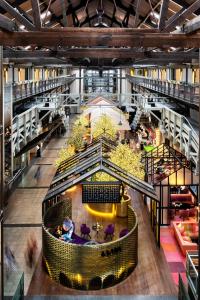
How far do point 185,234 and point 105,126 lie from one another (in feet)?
29.1

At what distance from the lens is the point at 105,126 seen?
22.0 meters

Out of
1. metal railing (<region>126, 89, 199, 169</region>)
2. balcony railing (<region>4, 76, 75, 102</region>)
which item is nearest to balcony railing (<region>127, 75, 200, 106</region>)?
metal railing (<region>126, 89, 199, 169</region>)

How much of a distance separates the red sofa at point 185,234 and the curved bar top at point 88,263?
8.77 feet

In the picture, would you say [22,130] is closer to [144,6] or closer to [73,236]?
[73,236]

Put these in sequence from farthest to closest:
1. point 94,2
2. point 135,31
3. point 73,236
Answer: point 94,2, point 73,236, point 135,31

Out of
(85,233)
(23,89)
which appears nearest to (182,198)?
(85,233)

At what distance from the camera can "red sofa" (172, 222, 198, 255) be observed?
13.7m

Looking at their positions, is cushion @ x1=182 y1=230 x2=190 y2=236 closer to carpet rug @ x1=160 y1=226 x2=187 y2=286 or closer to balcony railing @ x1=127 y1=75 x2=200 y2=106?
carpet rug @ x1=160 y1=226 x2=187 y2=286

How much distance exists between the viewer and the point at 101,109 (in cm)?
2420

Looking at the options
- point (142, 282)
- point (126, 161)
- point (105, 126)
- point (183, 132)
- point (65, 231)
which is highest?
point (105, 126)

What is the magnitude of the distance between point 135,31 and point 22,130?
11.6 metres

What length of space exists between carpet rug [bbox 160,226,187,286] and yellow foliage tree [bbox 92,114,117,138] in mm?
7460

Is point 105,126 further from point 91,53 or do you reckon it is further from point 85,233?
point 91,53

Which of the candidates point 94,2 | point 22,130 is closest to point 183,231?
point 22,130
